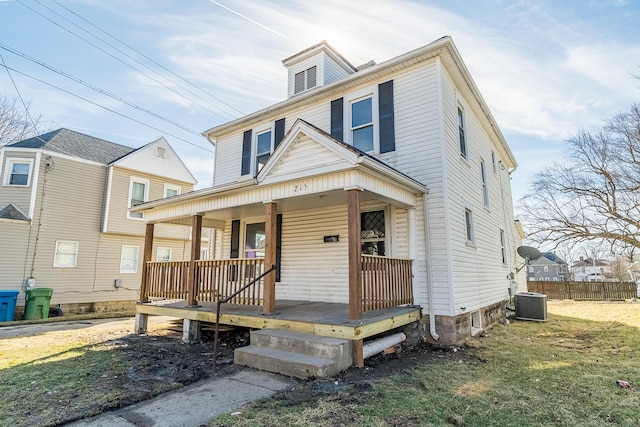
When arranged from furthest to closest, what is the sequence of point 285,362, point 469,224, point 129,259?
point 129,259 → point 469,224 → point 285,362

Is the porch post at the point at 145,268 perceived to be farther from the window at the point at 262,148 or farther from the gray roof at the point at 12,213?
the gray roof at the point at 12,213

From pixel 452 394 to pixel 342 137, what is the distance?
6307 mm

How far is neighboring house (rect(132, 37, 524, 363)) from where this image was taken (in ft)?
20.1

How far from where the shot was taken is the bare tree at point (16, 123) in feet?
60.7

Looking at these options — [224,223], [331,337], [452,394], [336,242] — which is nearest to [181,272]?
[224,223]

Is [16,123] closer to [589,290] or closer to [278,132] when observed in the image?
[278,132]

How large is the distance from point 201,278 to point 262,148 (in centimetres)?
464

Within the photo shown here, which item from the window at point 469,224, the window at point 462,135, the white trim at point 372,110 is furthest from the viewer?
the window at point 462,135

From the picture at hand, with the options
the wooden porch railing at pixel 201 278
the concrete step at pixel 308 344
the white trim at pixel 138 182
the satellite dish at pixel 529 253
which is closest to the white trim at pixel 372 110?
the wooden porch railing at pixel 201 278

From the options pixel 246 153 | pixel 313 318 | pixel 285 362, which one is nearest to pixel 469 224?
pixel 313 318

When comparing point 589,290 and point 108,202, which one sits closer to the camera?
point 108,202

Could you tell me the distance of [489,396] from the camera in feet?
13.3

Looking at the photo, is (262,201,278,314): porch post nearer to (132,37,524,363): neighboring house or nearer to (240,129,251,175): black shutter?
(132,37,524,363): neighboring house

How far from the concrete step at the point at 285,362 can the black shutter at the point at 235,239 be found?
5.19 meters
